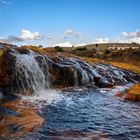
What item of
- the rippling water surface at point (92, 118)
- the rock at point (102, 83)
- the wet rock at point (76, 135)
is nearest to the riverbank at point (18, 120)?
the rippling water surface at point (92, 118)

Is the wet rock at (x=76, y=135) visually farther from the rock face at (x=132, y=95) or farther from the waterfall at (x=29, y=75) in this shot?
the waterfall at (x=29, y=75)

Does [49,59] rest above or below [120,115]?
above

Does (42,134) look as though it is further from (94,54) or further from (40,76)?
(94,54)

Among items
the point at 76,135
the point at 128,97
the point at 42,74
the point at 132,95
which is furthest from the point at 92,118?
the point at 42,74

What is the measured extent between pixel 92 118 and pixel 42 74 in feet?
41.0

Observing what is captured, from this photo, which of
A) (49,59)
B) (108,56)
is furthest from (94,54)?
(49,59)

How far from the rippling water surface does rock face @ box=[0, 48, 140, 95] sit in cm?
539

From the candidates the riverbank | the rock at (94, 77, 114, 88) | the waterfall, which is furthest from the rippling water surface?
the rock at (94, 77, 114, 88)

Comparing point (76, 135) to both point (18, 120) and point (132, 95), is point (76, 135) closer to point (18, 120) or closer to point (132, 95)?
point (18, 120)

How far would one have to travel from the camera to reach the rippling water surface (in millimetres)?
10641

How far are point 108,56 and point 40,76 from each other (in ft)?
121

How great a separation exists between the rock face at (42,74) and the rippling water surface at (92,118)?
5.39 m

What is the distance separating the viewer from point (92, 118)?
12844mm

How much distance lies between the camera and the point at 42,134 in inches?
409
